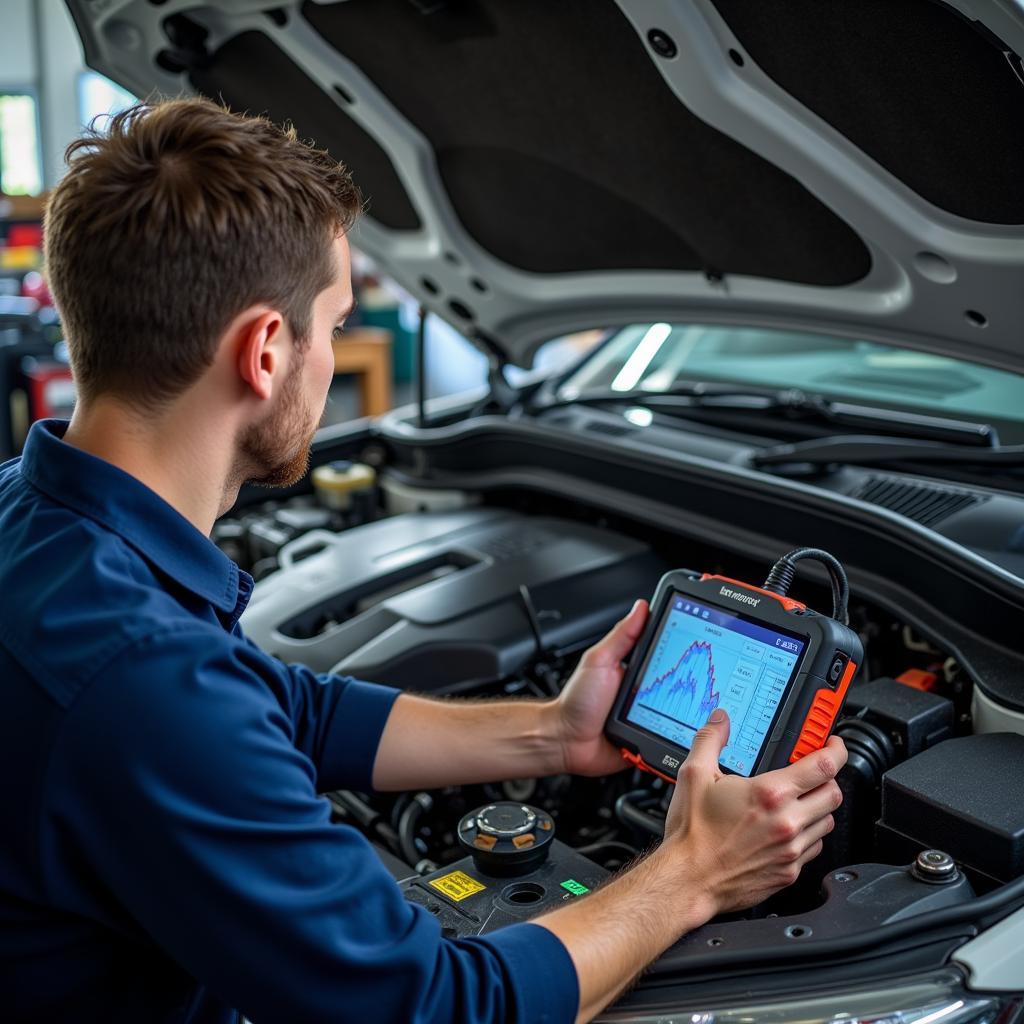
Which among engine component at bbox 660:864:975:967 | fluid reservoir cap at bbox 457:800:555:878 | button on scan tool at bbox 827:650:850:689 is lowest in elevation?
fluid reservoir cap at bbox 457:800:555:878

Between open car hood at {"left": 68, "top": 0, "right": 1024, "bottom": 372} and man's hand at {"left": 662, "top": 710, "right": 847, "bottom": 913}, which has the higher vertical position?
open car hood at {"left": 68, "top": 0, "right": 1024, "bottom": 372}

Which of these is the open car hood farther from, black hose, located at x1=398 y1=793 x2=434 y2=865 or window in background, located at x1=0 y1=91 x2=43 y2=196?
window in background, located at x1=0 y1=91 x2=43 y2=196

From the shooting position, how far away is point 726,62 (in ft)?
4.97

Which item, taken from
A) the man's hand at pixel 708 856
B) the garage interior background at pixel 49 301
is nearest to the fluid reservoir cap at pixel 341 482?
the man's hand at pixel 708 856

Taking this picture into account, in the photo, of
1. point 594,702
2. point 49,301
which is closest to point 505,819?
point 594,702

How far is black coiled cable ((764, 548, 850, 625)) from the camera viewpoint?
1345mm

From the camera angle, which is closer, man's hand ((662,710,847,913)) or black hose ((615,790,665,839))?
man's hand ((662,710,847,913))

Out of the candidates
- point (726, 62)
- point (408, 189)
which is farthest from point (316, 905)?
point (408, 189)

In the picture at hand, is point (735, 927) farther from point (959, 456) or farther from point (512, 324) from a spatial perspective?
point (512, 324)

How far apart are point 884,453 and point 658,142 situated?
1.98 ft

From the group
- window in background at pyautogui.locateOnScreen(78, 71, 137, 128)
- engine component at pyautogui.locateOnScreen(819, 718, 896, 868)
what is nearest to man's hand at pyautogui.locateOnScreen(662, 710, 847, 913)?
engine component at pyautogui.locateOnScreen(819, 718, 896, 868)

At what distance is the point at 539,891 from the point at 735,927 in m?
0.25

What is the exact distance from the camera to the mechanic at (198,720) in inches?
36.8

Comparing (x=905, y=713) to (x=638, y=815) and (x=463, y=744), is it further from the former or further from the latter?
(x=463, y=744)
